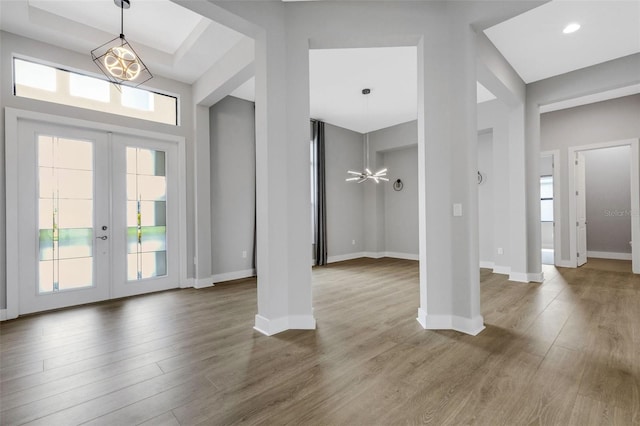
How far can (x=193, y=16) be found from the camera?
3383 millimetres

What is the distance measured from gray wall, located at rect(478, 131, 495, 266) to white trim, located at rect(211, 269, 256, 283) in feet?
15.3

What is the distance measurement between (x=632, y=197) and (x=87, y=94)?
870cm

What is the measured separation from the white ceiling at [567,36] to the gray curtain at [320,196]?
3.70m

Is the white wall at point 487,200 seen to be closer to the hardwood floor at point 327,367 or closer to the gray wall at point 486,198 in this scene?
the gray wall at point 486,198

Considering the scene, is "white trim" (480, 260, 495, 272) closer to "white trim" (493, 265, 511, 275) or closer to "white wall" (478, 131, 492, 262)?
"white wall" (478, 131, 492, 262)

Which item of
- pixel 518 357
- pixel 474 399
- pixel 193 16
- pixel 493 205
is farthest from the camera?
pixel 493 205

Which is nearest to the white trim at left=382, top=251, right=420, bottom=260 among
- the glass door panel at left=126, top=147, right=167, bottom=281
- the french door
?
the french door

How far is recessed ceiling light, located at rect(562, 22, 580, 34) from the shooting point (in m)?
3.32

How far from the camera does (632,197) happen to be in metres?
5.12

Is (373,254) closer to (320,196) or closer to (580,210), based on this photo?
(320,196)

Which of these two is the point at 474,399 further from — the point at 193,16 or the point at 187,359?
the point at 193,16

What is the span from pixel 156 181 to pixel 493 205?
20.3ft

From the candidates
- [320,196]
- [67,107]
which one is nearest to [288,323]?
[67,107]

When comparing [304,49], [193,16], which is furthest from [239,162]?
[304,49]
